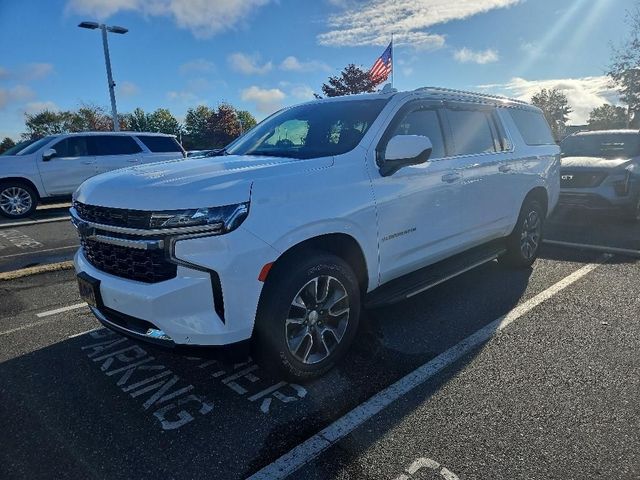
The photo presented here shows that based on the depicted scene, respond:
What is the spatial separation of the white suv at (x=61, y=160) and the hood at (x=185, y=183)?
9.18m

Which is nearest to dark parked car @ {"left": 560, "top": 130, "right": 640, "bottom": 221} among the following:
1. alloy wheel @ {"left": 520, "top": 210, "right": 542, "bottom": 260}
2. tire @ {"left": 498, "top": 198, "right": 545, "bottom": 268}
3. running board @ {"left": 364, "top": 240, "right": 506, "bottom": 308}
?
tire @ {"left": 498, "top": 198, "right": 545, "bottom": 268}

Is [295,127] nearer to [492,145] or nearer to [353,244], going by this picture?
[353,244]

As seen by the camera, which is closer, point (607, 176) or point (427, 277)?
point (427, 277)

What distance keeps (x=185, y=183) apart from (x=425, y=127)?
221 cm

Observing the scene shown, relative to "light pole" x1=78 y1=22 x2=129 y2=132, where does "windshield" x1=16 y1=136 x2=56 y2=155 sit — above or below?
below

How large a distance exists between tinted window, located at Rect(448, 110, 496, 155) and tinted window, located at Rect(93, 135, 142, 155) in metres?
9.97

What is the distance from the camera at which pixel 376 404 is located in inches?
108

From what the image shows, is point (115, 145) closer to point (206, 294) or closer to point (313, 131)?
point (313, 131)

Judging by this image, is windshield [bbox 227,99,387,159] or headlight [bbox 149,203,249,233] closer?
headlight [bbox 149,203,249,233]

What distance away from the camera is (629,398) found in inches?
108

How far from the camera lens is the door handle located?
3.85 meters

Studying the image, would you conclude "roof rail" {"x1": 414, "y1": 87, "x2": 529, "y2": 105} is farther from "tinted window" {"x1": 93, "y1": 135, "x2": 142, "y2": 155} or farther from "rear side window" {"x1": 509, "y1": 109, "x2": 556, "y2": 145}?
"tinted window" {"x1": 93, "y1": 135, "x2": 142, "y2": 155}

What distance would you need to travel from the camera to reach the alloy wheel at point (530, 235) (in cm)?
526

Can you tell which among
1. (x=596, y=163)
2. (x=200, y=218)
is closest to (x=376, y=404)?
(x=200, y=218)
